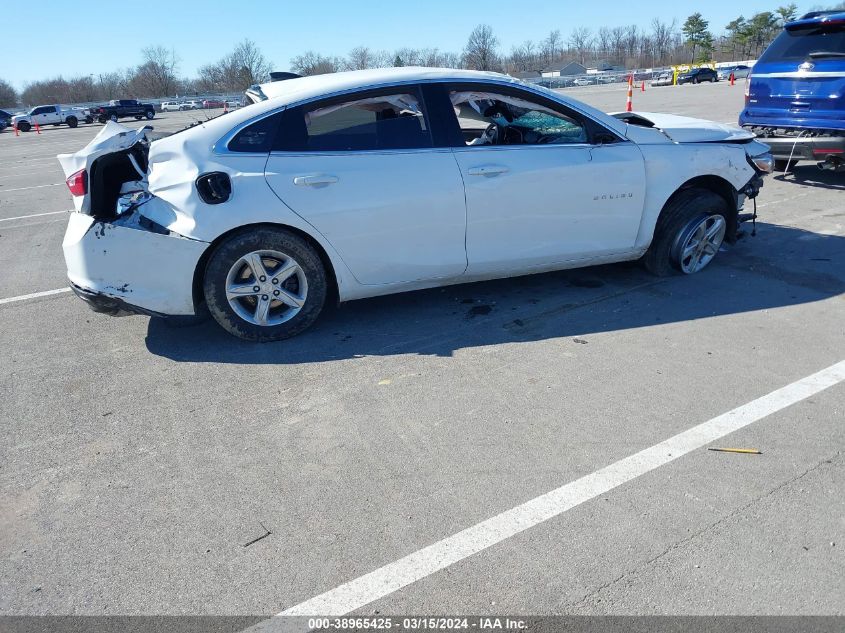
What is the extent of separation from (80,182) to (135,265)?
0.70 metres

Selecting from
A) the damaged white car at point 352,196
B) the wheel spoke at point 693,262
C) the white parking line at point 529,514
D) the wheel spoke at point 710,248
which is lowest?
the white parking line at point 529,514

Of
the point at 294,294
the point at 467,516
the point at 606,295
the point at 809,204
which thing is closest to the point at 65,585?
the point at 467,516

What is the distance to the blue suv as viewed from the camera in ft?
25.8

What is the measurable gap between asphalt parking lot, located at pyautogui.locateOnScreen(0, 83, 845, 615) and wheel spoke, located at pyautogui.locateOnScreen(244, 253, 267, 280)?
1.62ft

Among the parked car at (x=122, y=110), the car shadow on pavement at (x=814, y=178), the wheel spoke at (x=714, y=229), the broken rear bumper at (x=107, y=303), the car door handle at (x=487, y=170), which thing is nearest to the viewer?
the broken rear bumper at (x=107, y=303)

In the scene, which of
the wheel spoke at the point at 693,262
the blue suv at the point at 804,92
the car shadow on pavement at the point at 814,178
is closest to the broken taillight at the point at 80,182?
the wheel spoke at the point at 693,262

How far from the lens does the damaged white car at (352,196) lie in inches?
165

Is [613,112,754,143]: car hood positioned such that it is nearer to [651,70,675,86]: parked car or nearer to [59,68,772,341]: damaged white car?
[59,68,772,341]: damaged white car

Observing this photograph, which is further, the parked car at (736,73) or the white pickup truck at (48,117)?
the parked car at (736,73)

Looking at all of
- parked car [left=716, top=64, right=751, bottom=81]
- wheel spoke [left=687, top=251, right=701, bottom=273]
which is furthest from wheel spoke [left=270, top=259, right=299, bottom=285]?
parked car [left=716, top=64, right=751, bottom=81]

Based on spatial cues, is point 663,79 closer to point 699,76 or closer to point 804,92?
point 699,76

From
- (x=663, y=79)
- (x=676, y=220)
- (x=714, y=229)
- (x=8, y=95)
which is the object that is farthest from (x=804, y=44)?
(x=8, y=95)

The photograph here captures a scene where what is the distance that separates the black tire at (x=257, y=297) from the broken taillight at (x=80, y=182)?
959 millimetres

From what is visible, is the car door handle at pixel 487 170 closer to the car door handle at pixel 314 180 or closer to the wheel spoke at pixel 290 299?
the car door handle at pixel 314 180
